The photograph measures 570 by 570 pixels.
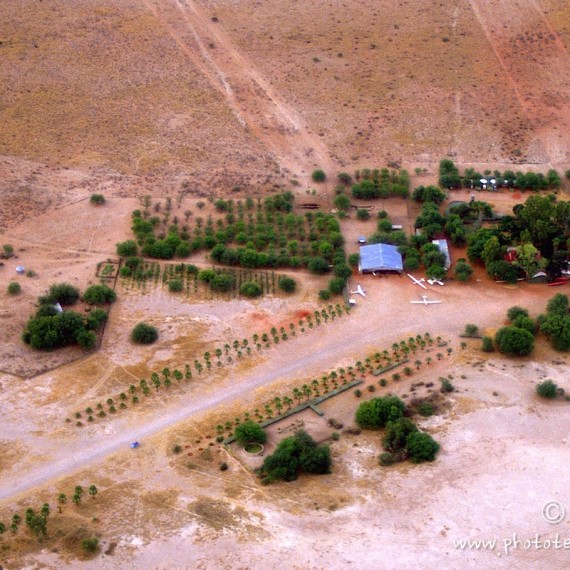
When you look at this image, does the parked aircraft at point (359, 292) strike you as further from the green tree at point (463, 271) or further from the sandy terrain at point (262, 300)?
the green tree at point (463, 271)

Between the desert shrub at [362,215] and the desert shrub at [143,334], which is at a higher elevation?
the desert shrub at [362,215]

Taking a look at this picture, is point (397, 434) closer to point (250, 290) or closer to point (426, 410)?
point (426, 410)

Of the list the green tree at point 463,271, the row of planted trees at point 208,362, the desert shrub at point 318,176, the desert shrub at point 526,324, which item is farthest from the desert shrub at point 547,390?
the desert shrub at point 318,176

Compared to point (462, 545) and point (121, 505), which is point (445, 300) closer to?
point (462, 545)

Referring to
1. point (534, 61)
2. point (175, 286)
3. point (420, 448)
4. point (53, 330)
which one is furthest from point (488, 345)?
point (534, 61)

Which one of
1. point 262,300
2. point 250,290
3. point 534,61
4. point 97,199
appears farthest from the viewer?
point 534,61

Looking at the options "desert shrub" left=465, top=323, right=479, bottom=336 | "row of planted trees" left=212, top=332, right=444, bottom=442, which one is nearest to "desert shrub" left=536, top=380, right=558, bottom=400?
"row of planted trees" left=212, top=332, right=444, bottom=442

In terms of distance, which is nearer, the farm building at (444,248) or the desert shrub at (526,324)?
the desert shrub at (526,324)
